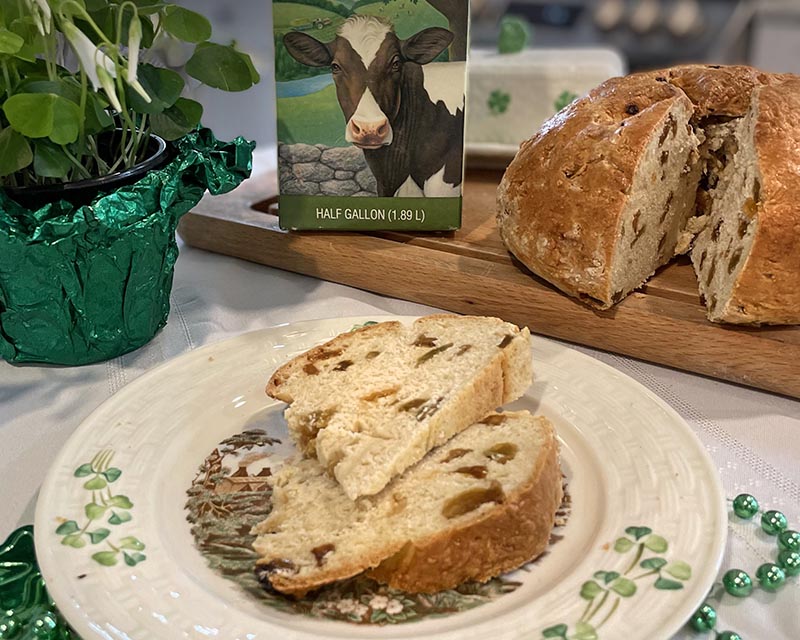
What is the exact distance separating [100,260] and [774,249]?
1.26 metres

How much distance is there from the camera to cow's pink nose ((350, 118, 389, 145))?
1.87 metres

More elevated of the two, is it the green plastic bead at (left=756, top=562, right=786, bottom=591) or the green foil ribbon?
the green plastic bead at (left=756, top=562, right=786, bottom=591)

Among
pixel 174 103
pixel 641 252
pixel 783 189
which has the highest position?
pixel 174 103

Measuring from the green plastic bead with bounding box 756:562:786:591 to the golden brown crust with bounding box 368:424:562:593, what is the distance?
30cm

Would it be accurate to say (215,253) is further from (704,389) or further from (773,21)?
(773,21)

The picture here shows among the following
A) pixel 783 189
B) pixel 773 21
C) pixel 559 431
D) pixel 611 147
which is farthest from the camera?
pixel 773 21

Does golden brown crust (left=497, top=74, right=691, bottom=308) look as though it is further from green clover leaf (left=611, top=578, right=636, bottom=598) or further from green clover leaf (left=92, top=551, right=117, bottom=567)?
green clover leaf (left=92, top=551, right=117, bottom=567)

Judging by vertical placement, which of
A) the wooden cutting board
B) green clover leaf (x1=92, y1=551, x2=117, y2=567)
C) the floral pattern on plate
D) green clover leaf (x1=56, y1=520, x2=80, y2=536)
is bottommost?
the floral pattern on plate

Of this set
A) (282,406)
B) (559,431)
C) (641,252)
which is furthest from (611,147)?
(282,406)

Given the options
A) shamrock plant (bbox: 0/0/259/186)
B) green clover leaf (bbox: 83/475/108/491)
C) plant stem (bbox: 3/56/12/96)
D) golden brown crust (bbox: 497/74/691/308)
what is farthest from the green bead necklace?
plant stem (bbox: 3/56/12/96)

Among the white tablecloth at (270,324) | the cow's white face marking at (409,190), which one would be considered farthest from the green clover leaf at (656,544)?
the cow's white face marking at (409,190)

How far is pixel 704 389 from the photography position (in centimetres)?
160

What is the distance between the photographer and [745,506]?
4.04 feet

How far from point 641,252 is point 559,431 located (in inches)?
22.6
